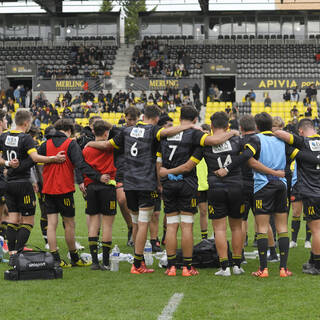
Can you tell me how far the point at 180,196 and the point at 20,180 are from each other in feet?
6.74

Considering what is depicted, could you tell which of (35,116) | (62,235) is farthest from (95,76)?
(62,235)

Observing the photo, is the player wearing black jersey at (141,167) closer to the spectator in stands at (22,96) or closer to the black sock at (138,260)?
the black sock at (138,260)

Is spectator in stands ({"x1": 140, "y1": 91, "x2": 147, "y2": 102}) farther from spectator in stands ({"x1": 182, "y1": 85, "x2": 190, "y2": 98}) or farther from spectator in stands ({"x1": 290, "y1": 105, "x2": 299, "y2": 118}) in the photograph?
spectator in stands ({"x1": 290, "y1": 105, "x2": 299, "y2": 118})

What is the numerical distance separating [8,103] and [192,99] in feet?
34.0

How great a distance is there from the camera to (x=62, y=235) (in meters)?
10.6

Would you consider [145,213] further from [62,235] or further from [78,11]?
[78,11]

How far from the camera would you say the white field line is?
5113 millimetres

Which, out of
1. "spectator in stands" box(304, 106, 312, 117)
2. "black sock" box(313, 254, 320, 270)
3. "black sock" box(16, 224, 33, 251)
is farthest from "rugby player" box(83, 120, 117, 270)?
"spectator in stands" box(304, 106, 312, 117)

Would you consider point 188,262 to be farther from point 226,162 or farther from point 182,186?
point 226,162

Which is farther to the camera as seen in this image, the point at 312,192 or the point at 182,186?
the point at 312,192

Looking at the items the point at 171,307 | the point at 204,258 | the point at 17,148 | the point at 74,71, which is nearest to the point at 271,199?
the point at 204,258

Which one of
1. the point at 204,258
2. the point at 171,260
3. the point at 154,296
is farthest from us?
the point at 204,258

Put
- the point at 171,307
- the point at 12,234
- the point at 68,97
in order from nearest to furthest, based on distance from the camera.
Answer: the point at 171,307
the point at 12,234
the point at 68,97

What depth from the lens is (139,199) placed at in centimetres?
716
